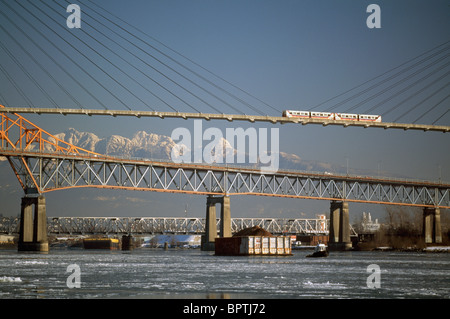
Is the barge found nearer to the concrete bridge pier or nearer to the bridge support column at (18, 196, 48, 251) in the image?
the concrete bridge pier

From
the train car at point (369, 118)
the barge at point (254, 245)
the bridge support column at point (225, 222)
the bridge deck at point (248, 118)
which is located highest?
the train car at point (369, 118)

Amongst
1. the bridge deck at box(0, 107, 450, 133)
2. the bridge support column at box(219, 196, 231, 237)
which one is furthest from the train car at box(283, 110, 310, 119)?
the bridge support column at box(219, 196, 231, 237)

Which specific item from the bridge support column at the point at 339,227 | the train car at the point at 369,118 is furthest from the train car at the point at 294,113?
the bridge support column at the point at 339,227

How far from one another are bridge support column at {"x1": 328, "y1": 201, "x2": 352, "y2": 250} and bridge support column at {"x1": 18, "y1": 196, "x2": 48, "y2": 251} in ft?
247

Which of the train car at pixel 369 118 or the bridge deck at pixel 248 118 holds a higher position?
the train car at pixel 369 118

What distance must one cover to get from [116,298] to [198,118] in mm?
63691

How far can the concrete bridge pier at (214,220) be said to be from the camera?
538 feet

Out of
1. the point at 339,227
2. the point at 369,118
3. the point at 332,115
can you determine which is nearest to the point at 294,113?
the point at 332,115

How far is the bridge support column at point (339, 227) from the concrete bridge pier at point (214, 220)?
32312 mm

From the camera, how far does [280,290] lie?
→ 42.3m

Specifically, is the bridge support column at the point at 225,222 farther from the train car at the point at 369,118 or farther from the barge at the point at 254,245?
the train car at the point at 369,118

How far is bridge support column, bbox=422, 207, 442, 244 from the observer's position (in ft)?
614
